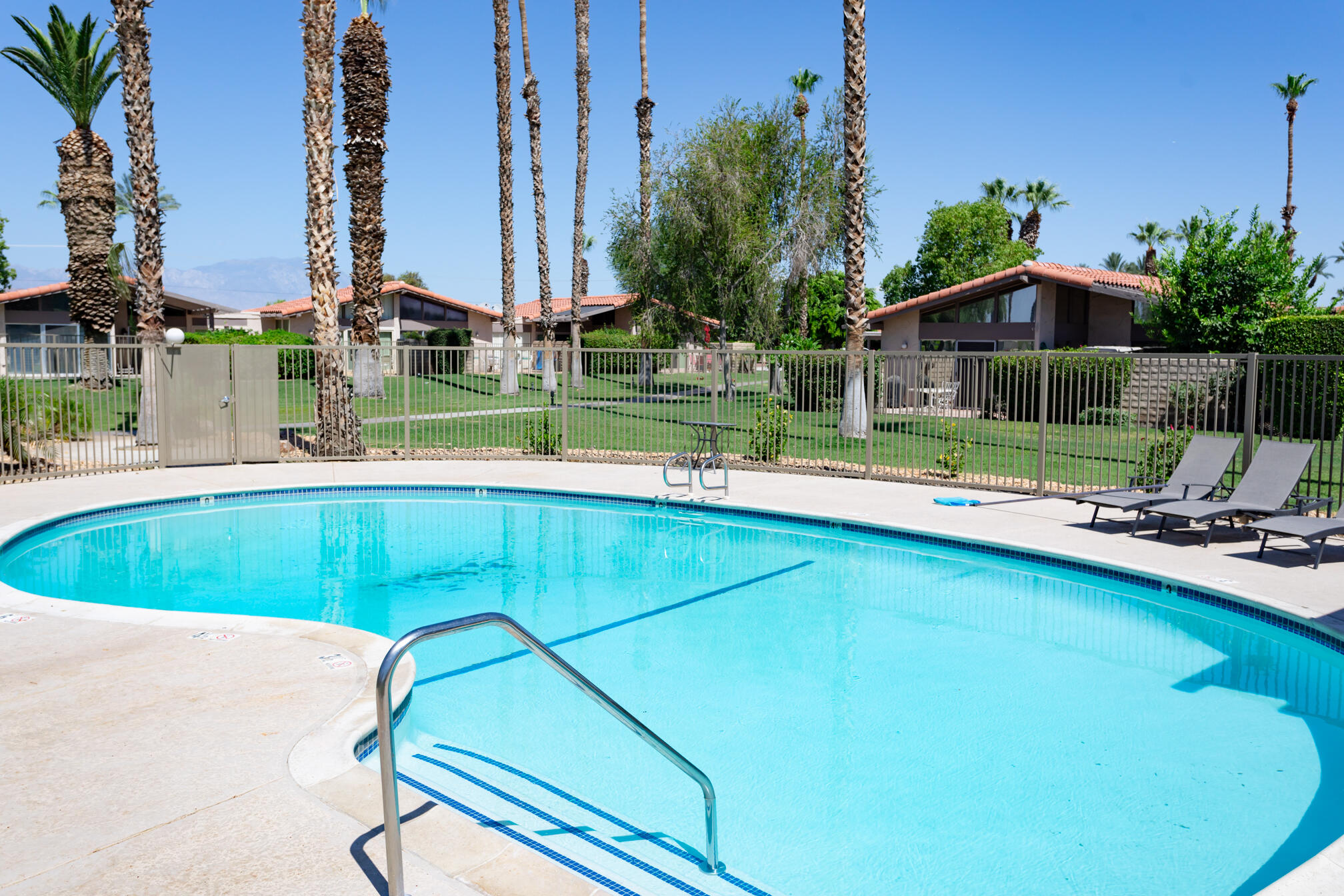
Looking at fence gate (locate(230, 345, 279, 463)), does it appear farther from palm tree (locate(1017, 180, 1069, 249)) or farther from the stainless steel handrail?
palm tree (locate(1017, 180, 1069, 249))

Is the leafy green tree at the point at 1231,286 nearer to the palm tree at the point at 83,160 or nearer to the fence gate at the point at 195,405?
the fence gate at the point at 195,405

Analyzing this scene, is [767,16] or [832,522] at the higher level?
[767,16]

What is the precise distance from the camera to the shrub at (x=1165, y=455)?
11680 mm

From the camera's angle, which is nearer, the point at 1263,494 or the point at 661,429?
the point at 1263,494

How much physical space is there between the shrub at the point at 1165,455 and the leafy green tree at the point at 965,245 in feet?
144

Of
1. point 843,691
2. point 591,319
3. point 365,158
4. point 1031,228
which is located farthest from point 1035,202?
point 843,691

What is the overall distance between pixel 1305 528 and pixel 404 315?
49.0 metres

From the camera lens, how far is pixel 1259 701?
605cm

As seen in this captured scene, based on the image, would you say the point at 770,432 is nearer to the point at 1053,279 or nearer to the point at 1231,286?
the point at 1231,286

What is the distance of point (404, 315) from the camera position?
52.1 m

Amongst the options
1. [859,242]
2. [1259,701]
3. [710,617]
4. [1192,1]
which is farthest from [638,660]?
[1192,1]

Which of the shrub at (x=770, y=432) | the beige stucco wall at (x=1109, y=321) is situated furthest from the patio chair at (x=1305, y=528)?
the beige stucco wall at (x=1109, y=321)

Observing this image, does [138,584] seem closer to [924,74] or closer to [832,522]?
[832,522]

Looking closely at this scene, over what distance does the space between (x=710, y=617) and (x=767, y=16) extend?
23.9m
